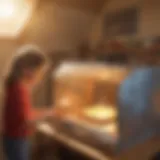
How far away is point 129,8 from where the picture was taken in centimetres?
185

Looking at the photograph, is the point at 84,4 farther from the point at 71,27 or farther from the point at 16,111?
the point at 16,111

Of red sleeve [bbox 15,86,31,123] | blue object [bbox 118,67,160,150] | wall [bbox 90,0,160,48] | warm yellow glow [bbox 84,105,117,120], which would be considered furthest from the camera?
wall [bbox 90,0,160,48]

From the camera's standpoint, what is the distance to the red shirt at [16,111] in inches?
52.5

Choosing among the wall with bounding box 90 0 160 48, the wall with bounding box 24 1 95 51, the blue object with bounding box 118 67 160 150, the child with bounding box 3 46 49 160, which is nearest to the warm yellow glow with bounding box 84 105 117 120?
the blue object with bounding box 118 67 160 150

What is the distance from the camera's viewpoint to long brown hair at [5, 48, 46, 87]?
1.36 meters

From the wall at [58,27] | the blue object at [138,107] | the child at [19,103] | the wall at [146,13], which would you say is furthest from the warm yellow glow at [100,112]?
the wall at [58,27]

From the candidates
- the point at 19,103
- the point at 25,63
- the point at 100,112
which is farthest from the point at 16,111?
the point at 100,112

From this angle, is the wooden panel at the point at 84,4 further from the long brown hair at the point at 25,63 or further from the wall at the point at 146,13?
the long brown hair at the point at 25,63

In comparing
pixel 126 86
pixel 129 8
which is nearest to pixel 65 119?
pixel 126 86

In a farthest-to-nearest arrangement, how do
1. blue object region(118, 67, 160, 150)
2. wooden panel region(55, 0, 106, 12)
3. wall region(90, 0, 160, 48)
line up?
wooden panel region(55, 0, 106, 12) < wall region(90, 0, 160, 48) < blue object region(118, 67, 160, 150)

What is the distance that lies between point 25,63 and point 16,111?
0.68ft

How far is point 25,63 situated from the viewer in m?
1.38

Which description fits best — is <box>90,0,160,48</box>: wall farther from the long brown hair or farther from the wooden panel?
the long brown hair

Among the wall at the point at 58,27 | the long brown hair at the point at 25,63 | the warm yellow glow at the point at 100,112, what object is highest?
the wall at the point at 58,27
